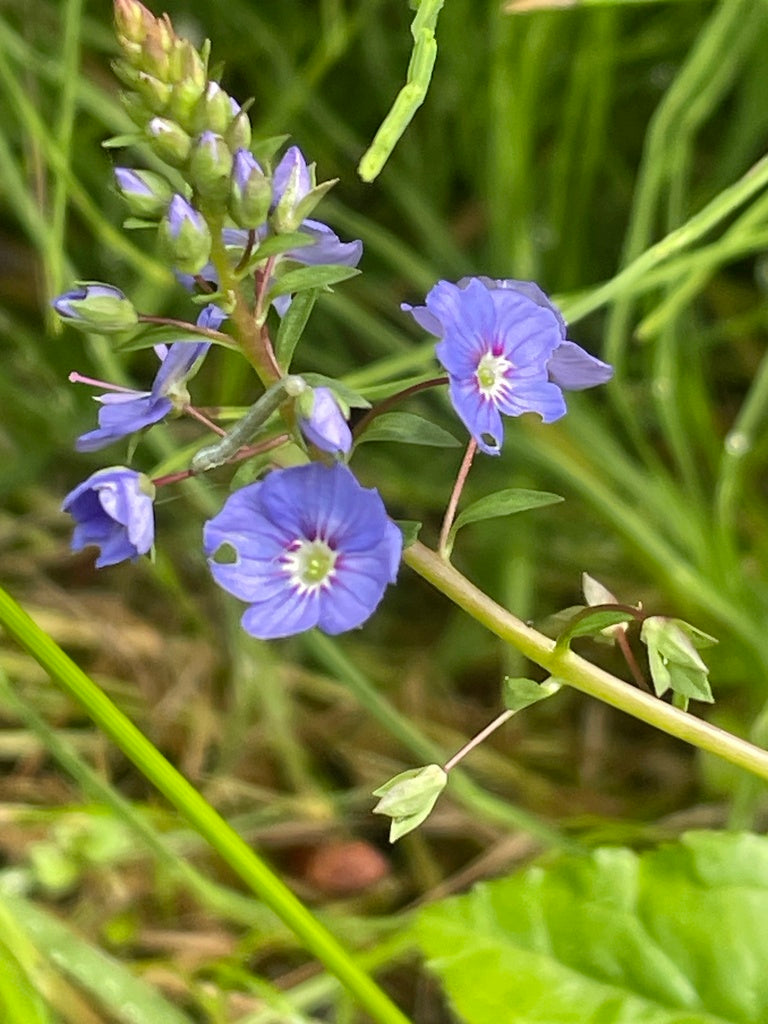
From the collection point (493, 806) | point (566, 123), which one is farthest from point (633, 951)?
point (566, 123)

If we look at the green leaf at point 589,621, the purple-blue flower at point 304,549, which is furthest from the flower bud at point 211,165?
the green leaf at point 589,621


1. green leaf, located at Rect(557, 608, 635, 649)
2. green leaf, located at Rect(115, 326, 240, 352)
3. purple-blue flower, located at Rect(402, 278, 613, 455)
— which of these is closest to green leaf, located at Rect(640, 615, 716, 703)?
green leaf, located at Rect(557, 608, 635, 649)

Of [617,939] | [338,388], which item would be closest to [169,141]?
[338,388]

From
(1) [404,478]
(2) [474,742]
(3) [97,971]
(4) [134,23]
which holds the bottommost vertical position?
(3) [97,971]

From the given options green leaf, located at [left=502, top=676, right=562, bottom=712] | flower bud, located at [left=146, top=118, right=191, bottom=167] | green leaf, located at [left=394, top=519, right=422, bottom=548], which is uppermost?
flower bud, located at [left=146, top=118, right=191, bottom=167]

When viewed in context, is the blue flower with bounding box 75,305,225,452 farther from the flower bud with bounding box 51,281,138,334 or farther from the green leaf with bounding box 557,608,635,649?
the green leaf with bounding box 557,608,635,649

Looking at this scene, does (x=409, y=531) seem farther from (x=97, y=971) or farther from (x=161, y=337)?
(x=97, y=971)
